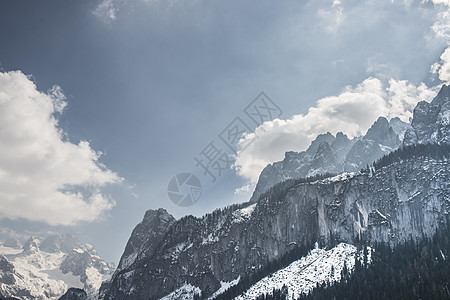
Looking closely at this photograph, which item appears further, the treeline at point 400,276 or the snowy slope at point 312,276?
the snowy slope at point 312,276

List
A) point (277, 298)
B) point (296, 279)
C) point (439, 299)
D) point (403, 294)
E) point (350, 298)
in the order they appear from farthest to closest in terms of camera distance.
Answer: point (296, 279) → point (277, 298) → point (350, 298) → point (403, 294) → point (439, 299)

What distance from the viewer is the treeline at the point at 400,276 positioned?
145 m

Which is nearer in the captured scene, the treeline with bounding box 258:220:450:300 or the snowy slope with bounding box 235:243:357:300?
the treeline with bounding box 258:220:450:300

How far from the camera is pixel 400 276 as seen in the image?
521 ft

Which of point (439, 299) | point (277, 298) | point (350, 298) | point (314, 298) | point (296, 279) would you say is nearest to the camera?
point (439, 299)

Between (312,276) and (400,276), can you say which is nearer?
(400,276)

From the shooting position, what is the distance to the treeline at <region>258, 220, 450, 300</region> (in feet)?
475

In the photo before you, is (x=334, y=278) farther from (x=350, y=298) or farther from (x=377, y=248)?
(x=377, y=248)

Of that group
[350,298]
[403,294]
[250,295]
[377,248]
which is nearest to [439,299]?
[403,294]

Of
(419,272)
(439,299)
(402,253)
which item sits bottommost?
(439,299)

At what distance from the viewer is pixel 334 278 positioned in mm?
175625

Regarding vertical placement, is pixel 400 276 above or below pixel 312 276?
below

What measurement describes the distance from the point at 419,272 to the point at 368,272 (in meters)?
21.0

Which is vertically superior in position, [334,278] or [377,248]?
[377,248]
